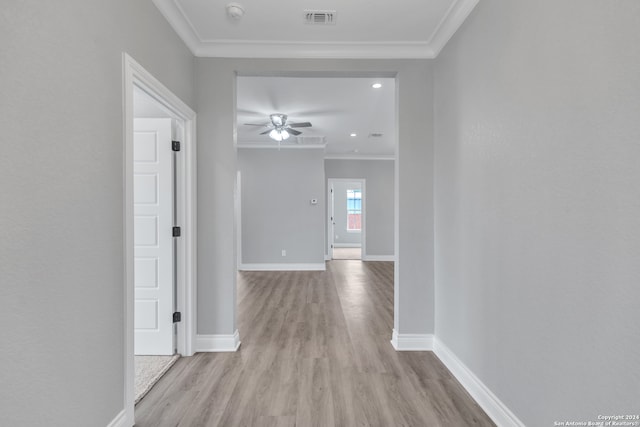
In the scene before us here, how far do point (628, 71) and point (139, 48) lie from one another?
2366mm

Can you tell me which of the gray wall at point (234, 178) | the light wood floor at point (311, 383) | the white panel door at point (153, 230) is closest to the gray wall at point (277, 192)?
the light wood floor at point (311, 383)

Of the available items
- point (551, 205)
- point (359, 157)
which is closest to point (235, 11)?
point (551, 205)

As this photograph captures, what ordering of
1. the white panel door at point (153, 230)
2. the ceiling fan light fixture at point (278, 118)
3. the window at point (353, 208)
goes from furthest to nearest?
the window at point (353, 208) → the ceiling fan light fixture at point (278, 118) → the white panel door at point (153, 230)

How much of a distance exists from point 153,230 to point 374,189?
665 cm

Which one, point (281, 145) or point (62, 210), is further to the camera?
point (281, 145)

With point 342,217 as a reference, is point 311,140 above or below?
above

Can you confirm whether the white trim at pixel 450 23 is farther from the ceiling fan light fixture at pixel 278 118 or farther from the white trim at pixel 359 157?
the white trim at pixel 359 157

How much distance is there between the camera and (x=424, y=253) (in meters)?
2.86

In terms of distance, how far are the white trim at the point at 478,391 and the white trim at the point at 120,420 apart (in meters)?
2.11

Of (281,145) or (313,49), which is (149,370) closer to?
(313,49)

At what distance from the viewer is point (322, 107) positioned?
4711 millimetres

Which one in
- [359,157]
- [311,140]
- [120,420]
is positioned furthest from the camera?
[359,157]

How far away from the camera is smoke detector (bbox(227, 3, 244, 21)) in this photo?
2.29 metres

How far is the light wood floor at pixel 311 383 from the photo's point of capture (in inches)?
74.9
